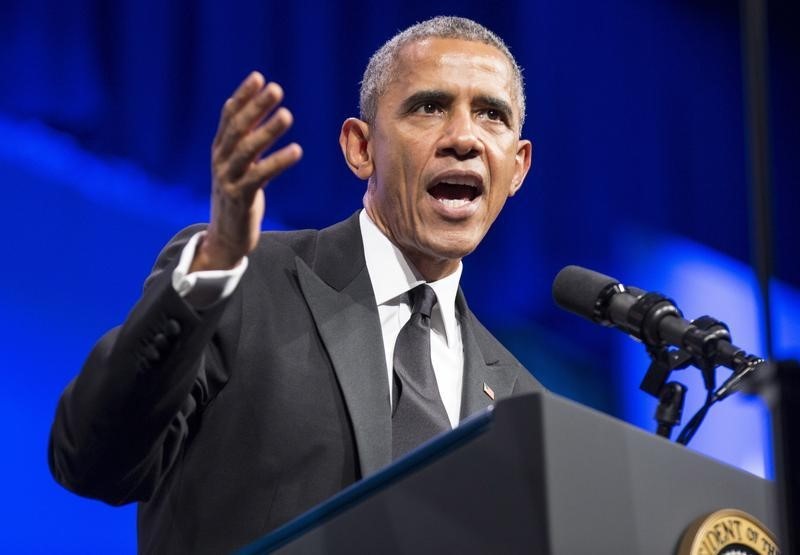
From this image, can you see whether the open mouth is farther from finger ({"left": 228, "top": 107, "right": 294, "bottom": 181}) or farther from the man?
finger ({"left": 228, "top": 107, "right": 294, "bottom": 181})

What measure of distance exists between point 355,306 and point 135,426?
541 mm

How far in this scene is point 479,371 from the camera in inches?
76.0

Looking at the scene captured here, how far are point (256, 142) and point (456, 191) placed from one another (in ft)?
2.98

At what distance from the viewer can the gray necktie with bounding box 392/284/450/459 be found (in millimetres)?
1679

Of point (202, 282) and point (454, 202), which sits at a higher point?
point (454, 202)

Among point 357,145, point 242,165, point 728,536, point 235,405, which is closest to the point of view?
point 728,536

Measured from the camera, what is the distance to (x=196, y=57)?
283 cm

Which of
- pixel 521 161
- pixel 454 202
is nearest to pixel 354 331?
pixel 454 202

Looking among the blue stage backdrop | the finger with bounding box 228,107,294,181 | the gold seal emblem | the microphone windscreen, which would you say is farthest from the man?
the blue stage backdrop

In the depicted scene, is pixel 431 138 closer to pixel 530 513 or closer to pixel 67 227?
pixel 67 227

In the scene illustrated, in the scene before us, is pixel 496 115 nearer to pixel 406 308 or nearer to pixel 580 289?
pixel 406 308

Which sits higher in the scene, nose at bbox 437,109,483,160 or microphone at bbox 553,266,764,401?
nose at bbox 437,109,483,160

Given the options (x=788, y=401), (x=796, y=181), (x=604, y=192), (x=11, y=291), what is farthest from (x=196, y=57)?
(x=788, y=401)

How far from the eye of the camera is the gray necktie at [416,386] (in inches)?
66.1
